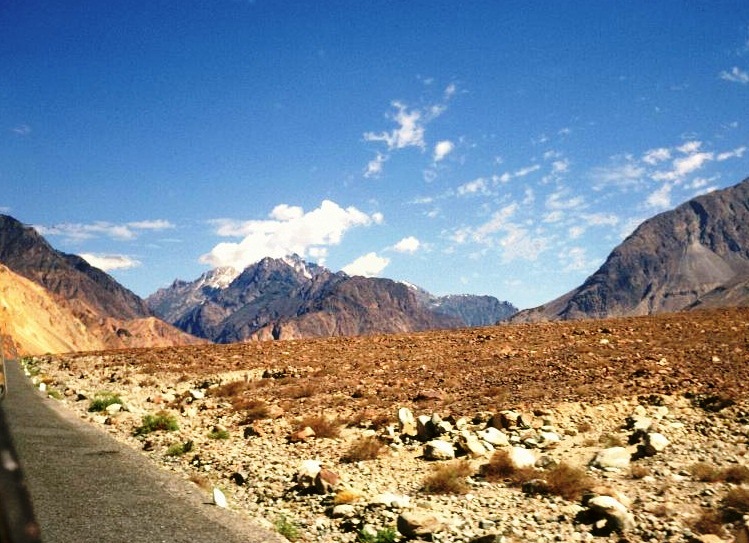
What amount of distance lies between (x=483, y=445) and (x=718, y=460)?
4570 mm

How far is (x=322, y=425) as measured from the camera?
13.6m

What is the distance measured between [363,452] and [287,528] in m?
3.91

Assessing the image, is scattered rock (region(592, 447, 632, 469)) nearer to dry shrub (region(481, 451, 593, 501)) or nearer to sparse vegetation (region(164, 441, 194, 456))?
dry shrub (region(481, 451, 593, 501))

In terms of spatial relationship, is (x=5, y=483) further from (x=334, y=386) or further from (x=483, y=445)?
(x=334, y=386)

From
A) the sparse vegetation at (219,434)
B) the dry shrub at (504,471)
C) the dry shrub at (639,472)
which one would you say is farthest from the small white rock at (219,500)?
the dry shrub at (639,472)

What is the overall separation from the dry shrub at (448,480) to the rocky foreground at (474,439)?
35 millimetres

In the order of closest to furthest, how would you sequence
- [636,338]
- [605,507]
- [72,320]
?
[605,507] → [636,338] → [72,320]

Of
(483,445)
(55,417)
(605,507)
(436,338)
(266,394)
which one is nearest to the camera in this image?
(605,507)

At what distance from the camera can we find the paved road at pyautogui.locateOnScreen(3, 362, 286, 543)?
6.75m

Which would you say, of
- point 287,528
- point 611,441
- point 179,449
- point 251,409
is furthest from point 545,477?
point 251,409

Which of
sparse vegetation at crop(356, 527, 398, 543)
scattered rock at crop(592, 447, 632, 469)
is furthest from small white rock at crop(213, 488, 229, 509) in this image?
scattered rock at crop(592, 447, 632, 469)

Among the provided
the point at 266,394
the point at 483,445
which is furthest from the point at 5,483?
the point at 266,394

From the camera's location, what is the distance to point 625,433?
474 inches

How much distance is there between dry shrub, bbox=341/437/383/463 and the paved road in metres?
3.37
